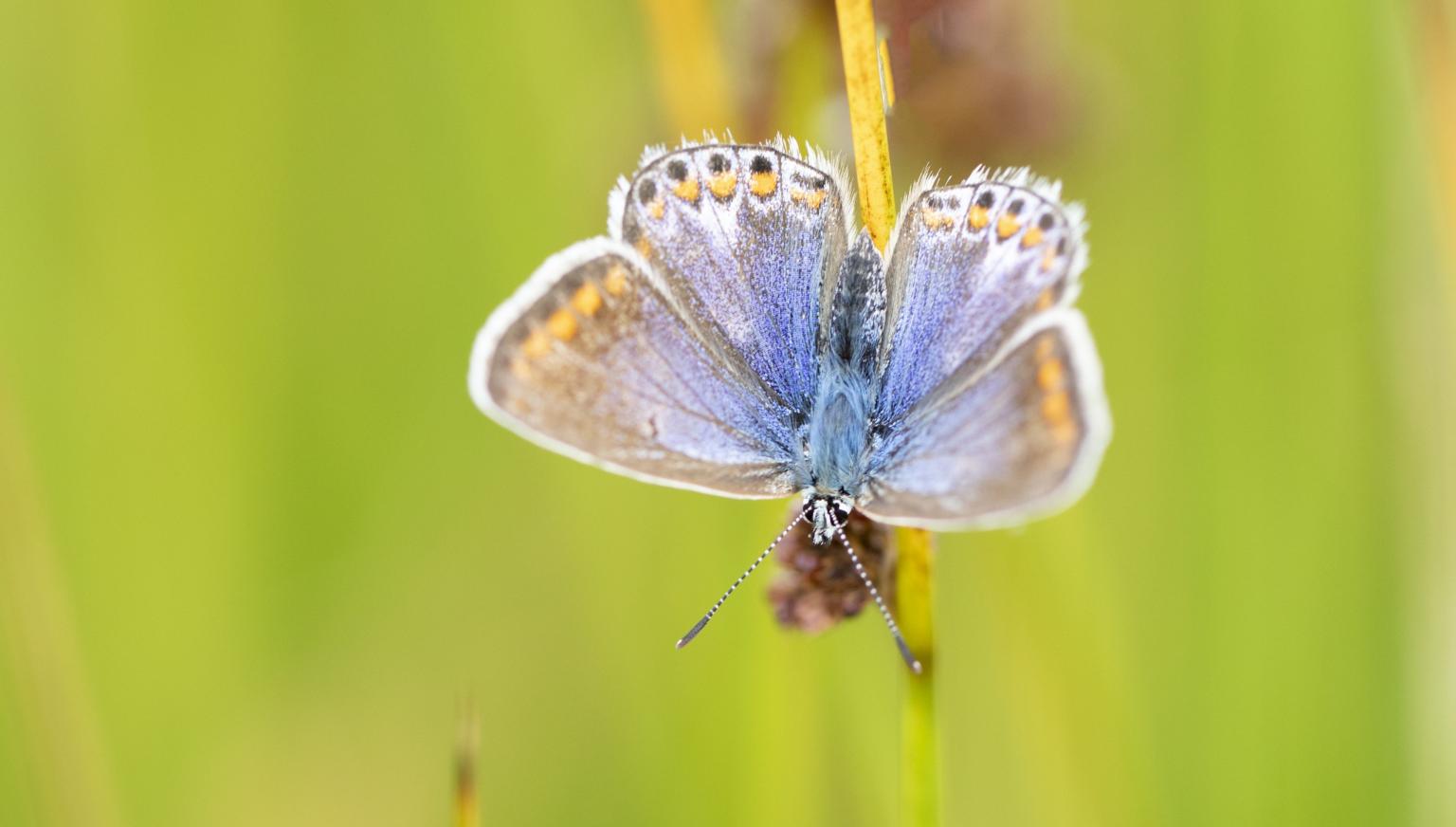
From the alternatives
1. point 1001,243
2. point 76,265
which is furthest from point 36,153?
point 1001,243

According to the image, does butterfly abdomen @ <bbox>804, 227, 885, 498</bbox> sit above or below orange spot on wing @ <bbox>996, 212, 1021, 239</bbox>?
below

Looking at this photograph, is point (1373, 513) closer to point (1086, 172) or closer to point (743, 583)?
point (1086, 172)

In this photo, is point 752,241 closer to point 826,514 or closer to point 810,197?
point 810,197

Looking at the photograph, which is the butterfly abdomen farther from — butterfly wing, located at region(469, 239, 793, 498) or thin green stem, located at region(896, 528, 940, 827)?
thin green stem, located at region(896, 528, 940, 827)

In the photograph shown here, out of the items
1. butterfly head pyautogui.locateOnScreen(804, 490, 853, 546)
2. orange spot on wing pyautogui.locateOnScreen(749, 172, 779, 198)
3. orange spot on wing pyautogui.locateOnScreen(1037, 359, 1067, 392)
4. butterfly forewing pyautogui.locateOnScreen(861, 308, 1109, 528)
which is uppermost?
orange spot on wing pyautogui.locateOnScreen(749, 172, 779, 198)

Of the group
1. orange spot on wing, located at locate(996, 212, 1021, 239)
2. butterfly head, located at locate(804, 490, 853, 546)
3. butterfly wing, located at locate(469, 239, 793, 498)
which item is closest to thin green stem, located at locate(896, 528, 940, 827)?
butterfly head, located at locate(804, 490, 853, 546)

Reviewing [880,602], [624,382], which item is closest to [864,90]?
[880,602]

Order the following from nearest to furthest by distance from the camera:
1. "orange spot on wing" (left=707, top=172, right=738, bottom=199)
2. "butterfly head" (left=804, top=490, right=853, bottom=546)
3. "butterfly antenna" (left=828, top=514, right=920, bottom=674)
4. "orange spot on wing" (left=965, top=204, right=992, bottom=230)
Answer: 1. "butterfly antenna" (left=828, top=514, right=920, bottom=674)
2. "butterfly head" (left=804, top=490, right=853, bottom=546)
3. "orange spot on wing" (left=965, top=204, right=992, bottom=230)
4. "orange spot on wing" (left=707, top=172, right=738, bottom=199)
